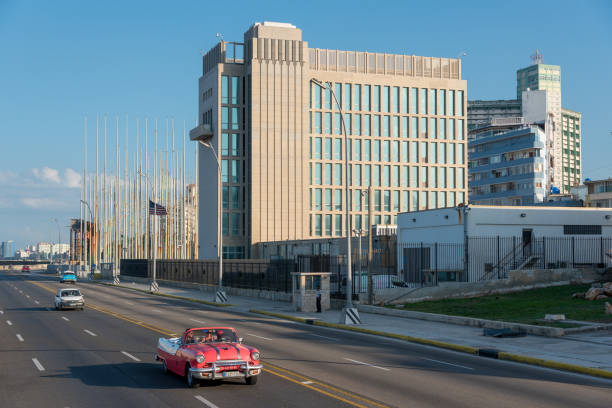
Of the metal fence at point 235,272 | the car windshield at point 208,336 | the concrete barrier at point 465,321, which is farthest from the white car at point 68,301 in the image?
the car windshield at point 208,336

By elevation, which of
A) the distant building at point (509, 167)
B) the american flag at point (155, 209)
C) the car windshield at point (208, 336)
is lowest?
the car windshield at point (208, 336)

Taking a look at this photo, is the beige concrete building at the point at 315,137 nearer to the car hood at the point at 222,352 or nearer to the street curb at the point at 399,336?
the street curb at the point at 399,336

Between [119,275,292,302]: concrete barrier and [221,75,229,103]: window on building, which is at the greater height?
[221,75,229,103]: window on building

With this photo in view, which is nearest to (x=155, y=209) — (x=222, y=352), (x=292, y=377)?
(x=292, y=377)

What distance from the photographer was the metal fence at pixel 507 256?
46281 millimetres

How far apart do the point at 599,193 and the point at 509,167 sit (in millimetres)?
28307

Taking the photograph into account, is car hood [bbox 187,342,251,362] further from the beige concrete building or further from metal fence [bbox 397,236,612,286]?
Result: the beige concrete building

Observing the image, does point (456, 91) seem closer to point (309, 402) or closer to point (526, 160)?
point (526, 160)

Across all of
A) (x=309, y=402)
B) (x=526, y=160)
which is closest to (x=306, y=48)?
(x=526, y=160)

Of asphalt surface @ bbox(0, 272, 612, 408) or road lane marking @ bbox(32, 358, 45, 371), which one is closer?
asphalt surface @ bbox(0, 272, 612, 408)

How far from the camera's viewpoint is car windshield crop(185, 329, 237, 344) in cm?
1672

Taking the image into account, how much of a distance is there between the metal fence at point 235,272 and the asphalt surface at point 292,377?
22491 mm

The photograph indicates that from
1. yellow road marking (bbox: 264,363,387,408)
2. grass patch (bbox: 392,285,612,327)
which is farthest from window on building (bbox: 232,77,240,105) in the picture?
yellow road marking (bbox: 264,363,387,408)

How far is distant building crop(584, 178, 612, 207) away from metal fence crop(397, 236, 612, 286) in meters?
56.9
